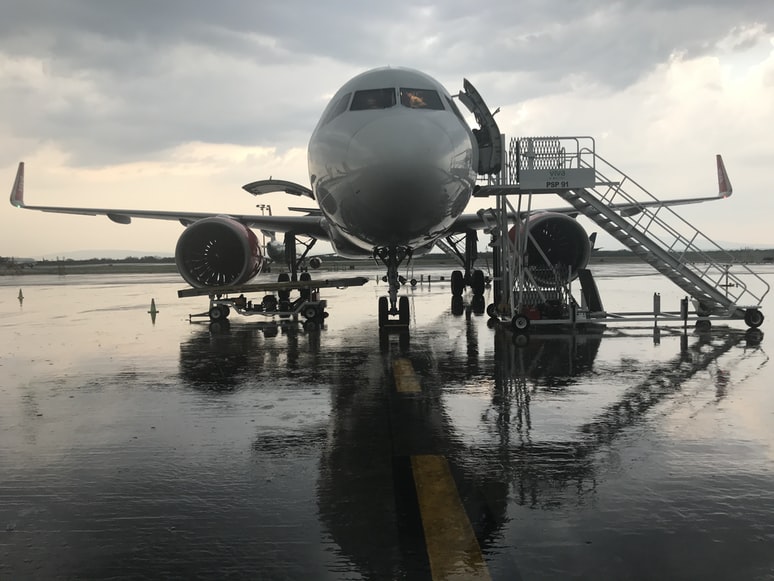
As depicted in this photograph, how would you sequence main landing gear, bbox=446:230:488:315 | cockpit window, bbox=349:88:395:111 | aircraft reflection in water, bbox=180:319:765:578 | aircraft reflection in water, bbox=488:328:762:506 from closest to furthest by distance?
aircraft reflection in water, bbox=180:319:765:578, aircraft reflection in water, bbox=488:328:762:506, cockpit window, bbox=349:88:395:111, main landing gear, bbox=446:230:488:315

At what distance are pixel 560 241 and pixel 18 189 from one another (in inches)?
619

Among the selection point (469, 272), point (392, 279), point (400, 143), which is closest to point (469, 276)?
point (469, 272)

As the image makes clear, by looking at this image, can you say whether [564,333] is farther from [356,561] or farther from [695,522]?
[356,561]

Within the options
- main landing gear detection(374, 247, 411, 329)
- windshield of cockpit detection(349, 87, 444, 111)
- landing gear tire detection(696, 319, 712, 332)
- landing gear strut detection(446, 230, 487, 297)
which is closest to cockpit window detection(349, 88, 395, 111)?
windshield of cockpit detection(349, 87, 444, 111)

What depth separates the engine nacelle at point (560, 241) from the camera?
1465cm

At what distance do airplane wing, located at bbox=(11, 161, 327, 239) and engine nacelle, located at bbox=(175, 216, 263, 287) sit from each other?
6.04 feet

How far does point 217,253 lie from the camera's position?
1644 centimetres

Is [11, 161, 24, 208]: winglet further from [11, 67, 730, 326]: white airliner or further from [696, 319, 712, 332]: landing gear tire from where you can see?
[696, 319, 712, 332]: landing gear tire

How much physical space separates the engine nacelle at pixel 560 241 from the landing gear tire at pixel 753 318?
11.7ft

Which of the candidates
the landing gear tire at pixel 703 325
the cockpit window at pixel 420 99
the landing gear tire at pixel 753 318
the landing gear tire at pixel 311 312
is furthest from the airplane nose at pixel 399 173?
the landing gear tire at pixel 753 318

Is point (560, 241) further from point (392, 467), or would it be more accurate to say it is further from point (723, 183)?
point (392, 467)

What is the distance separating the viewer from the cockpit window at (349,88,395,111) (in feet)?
30.4

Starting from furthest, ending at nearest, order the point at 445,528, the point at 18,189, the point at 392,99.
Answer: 1. the point at 18,189
2. the point at 392,99
3. the point at 445,528

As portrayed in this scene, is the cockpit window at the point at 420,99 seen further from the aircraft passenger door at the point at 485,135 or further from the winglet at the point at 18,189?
the winglet at the point at 18,189
